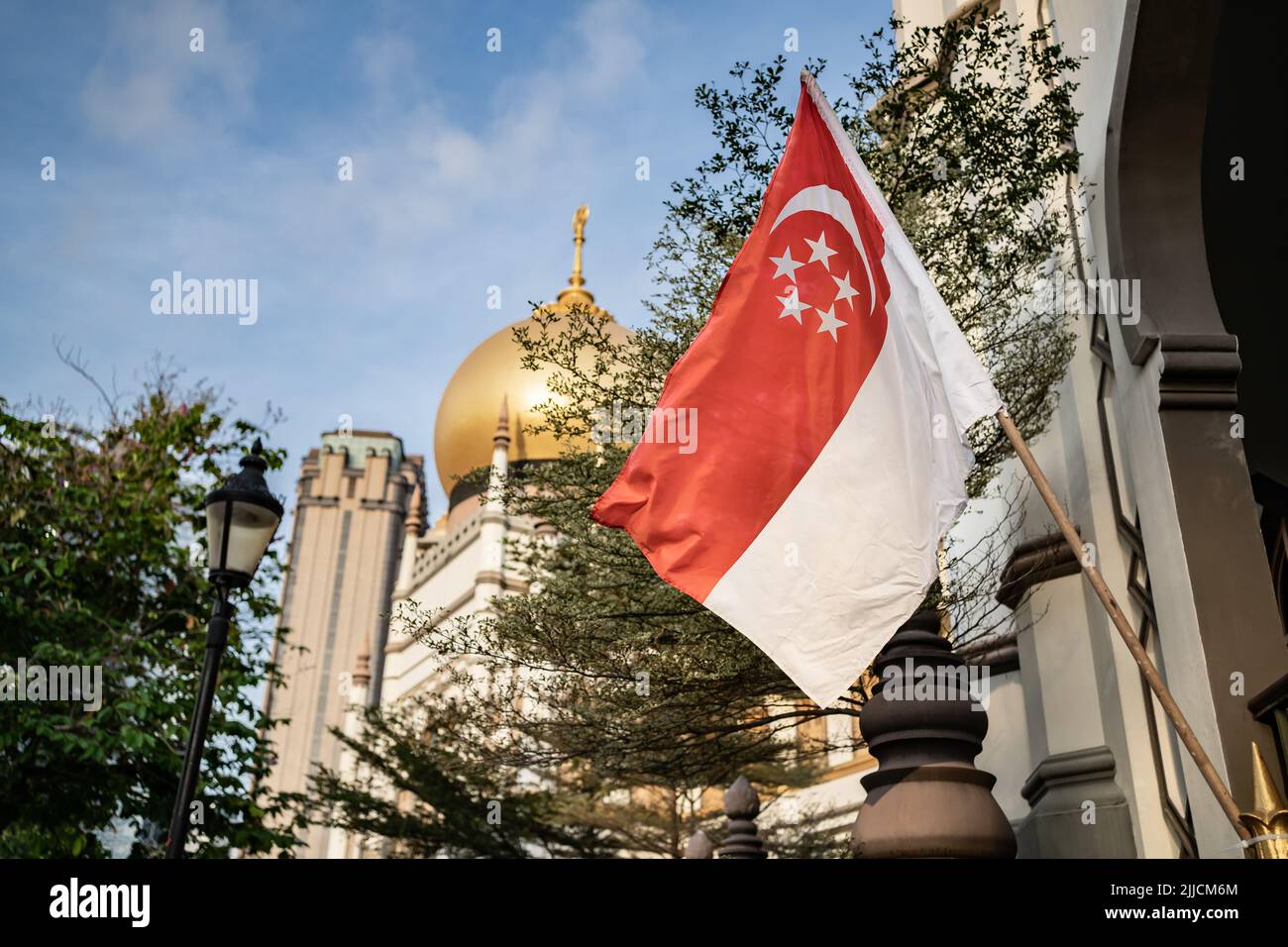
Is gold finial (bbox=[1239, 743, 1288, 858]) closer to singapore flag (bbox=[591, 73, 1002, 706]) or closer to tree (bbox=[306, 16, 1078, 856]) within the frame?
singapore flag (bbox=[591, 73, 1002, 706])

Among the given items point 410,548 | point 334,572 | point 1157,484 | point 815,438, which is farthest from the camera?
point 334,572

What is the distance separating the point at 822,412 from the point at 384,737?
2197 cm

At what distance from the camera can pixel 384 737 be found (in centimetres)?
2541

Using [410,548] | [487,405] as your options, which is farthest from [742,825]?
[410,548]

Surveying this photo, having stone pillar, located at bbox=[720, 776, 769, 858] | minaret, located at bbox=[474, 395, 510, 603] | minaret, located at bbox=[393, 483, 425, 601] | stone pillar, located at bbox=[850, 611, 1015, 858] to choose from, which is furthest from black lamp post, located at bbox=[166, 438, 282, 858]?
minaret, located at bbox=[393, 483, 425, 601]

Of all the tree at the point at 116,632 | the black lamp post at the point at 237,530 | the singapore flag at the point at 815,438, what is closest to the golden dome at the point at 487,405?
the tree at the point at 116,632

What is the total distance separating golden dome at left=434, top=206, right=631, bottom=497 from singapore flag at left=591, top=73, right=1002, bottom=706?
31.9 metres

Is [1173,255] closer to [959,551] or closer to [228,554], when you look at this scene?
[959,551]

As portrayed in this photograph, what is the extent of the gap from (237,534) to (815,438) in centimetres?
373

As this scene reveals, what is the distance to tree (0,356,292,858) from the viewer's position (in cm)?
1105

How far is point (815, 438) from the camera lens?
5.19m

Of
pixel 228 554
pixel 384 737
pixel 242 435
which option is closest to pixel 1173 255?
pixel 228 554

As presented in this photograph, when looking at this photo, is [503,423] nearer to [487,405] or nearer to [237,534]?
[487,405]

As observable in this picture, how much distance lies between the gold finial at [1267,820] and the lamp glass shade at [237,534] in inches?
211
